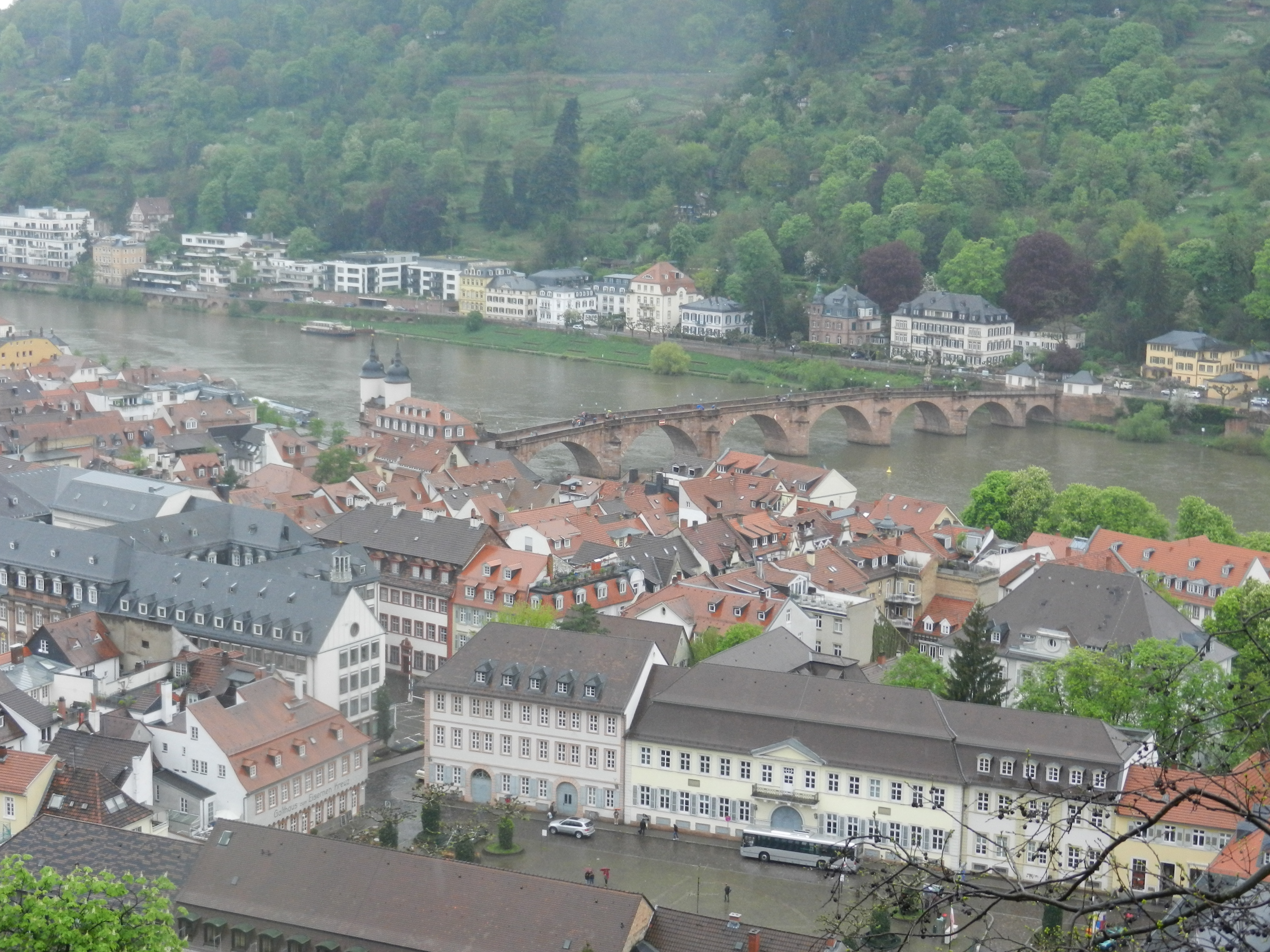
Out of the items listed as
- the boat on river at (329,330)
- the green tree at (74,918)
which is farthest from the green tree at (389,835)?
the boat on river at (329,330)

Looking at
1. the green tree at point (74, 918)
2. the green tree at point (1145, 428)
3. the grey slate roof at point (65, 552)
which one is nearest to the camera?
the green tree at point (74, 918)

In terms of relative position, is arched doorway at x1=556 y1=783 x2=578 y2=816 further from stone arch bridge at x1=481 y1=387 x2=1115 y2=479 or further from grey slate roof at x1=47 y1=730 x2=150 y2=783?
stone arch bridge at x1=481 y1=387 x2=1115 y2=479

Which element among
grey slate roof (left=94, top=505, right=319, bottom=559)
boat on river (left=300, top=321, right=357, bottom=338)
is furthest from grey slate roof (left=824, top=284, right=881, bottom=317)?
grey slate roof (left=94, top=505, right=319, bottom=559)

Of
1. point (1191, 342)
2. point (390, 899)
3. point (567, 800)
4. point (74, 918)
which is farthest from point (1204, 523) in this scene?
point (74, 918)

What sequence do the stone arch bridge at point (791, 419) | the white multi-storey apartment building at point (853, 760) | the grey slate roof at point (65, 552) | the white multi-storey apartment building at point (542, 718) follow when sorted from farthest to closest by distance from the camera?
the stone arch bridge at point (791, 419), the grey slate roof at point (65, 552), the white multi-storey apartment building at point (542, 718), the white multi-storey apartment building at point (853, 760)

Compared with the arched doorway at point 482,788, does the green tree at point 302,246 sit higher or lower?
higher

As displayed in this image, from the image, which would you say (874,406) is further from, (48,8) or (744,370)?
(48,8)

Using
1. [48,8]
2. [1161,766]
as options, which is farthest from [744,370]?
[48,8]

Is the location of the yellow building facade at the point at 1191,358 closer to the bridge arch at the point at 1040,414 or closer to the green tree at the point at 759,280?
the bridge arch at the point at 1040,414
